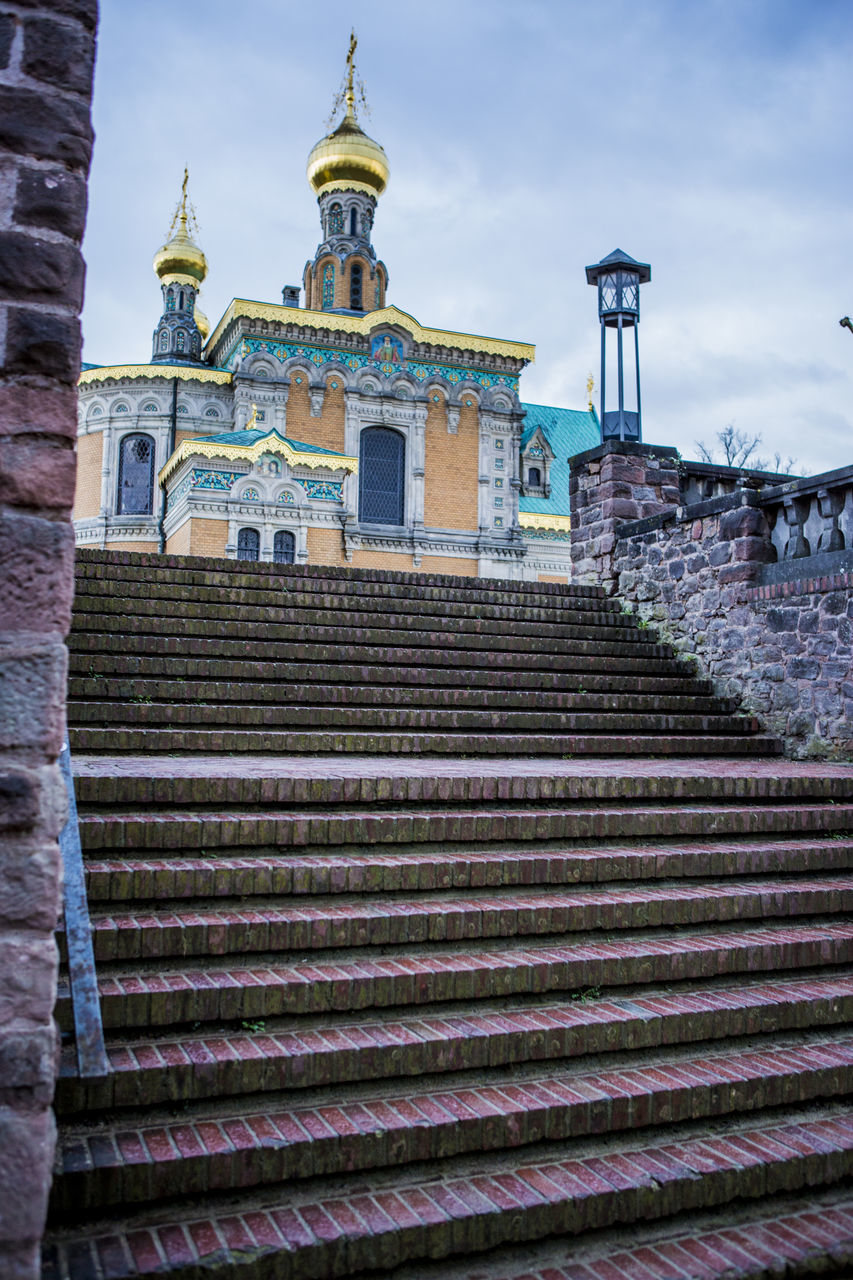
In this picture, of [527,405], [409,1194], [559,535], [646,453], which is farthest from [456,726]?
[527,405]

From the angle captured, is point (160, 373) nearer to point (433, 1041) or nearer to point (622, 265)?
point (622, 265)

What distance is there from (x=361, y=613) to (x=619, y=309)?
5.27 meters

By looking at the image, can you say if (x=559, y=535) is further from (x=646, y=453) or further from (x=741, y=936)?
(x=741, y=936)

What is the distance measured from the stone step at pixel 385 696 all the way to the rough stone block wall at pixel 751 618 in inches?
16.7

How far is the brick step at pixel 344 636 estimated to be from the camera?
7465 millimetres

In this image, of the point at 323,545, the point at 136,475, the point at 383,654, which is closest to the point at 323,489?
the point at 323,545

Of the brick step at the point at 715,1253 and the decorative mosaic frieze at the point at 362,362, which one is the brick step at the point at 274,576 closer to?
the brick step at the point at 715,1253

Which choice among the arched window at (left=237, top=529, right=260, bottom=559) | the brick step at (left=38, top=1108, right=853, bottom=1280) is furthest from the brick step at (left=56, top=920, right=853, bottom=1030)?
the arched window at (left=237, top=529, right=260, bottom=559)

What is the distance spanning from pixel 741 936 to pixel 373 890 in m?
1.78

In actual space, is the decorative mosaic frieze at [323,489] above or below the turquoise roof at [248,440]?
below

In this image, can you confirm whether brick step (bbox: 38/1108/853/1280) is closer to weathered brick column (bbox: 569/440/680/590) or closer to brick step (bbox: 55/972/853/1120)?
brick step (bbox: 55/972/853/1120)

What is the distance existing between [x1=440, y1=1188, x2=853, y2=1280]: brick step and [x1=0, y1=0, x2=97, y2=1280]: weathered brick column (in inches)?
55.9

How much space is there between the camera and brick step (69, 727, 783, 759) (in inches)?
240

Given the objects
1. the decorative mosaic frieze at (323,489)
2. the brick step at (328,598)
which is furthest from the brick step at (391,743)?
the decorative mosaic frieze at (323,489)
